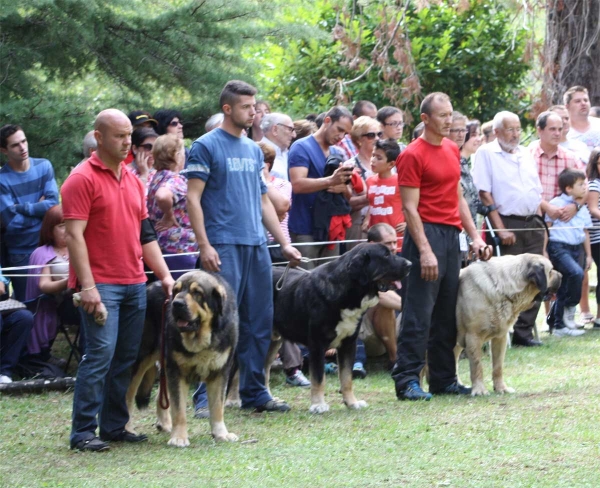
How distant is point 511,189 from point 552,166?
4.27ft

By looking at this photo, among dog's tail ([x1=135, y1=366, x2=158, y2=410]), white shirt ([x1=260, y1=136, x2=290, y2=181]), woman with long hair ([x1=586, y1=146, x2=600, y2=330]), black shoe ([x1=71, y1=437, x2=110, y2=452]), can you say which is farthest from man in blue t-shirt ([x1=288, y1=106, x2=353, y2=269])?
woman with long hair ([x1=586, y1=146, x2=600, y2=330])

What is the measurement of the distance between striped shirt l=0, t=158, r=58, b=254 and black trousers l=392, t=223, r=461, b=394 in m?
3.61

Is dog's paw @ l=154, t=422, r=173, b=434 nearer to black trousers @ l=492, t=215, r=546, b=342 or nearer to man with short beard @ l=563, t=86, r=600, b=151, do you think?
black trousers @ l=492, t=215, r=546, b=342

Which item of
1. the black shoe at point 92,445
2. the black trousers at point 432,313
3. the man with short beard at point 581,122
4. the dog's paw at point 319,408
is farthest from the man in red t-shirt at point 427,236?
the man with short beard at point 581,122

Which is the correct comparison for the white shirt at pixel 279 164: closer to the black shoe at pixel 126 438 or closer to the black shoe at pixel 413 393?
the black shoe at pixel 413 393

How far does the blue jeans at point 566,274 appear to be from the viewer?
490 inches

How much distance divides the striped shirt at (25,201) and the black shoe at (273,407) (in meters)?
3.07

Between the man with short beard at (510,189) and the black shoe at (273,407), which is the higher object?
the man with short beard at (510,189)

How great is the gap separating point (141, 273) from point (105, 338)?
521 millimetres

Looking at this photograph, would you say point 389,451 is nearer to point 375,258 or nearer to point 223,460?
point 223,460

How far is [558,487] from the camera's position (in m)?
5.56

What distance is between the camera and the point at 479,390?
8.73 metres

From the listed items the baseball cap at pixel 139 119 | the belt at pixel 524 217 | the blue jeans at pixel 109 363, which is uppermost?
the baseball cap at pixel 139 119

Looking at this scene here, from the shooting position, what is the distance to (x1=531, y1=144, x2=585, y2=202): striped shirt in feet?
41.4
